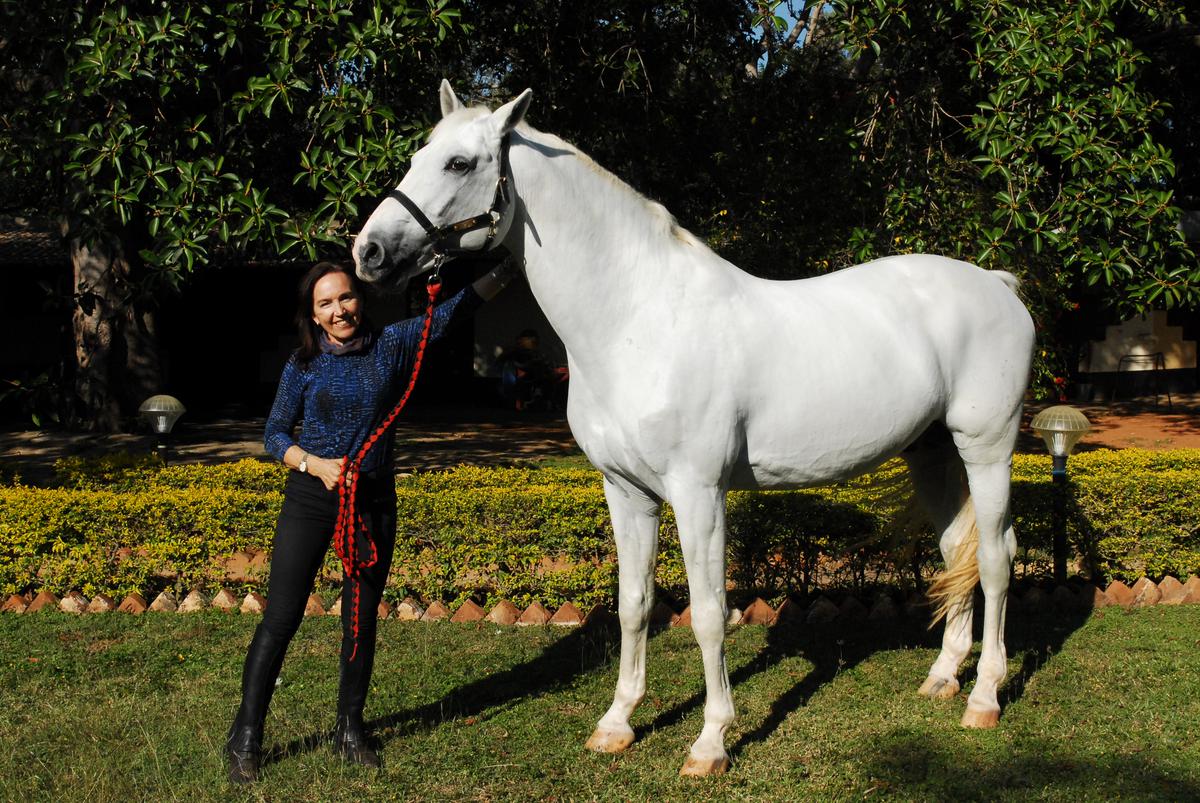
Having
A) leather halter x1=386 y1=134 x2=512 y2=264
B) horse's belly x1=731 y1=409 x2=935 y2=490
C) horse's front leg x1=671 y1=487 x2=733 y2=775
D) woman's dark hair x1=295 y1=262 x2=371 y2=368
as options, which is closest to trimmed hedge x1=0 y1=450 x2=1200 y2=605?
horse's belly x1=731 y1=409 x2=935 y2=490

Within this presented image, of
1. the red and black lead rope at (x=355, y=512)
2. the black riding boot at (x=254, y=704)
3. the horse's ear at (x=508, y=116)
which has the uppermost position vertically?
the horse's ear at (x=508, y=116)

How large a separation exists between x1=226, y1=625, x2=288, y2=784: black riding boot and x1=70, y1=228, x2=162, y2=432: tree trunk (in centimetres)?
939

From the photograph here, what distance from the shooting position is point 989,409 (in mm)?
4625

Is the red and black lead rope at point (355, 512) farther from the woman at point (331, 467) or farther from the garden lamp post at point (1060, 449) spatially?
the garden lamp post at point (1060, 449)

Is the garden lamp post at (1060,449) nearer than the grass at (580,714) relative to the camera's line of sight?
No

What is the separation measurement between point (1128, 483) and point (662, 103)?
5297 millimetres

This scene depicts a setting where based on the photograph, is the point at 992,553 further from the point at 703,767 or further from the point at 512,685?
the point at 512,685

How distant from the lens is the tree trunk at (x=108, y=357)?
1246 cm

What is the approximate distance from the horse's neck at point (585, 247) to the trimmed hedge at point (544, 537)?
2.36 meters

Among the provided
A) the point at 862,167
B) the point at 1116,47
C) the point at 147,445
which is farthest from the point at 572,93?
the point at 147,445

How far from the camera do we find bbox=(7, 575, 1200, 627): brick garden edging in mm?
6012

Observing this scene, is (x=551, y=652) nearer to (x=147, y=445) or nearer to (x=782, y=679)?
(x=782, y=679)

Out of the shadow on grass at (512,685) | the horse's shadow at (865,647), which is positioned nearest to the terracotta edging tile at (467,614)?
the shadow on grass at (512,685)

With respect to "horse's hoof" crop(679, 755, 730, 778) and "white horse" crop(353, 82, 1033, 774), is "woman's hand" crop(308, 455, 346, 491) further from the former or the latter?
"horse's hoof" crop(679, 755, 730, 778)
